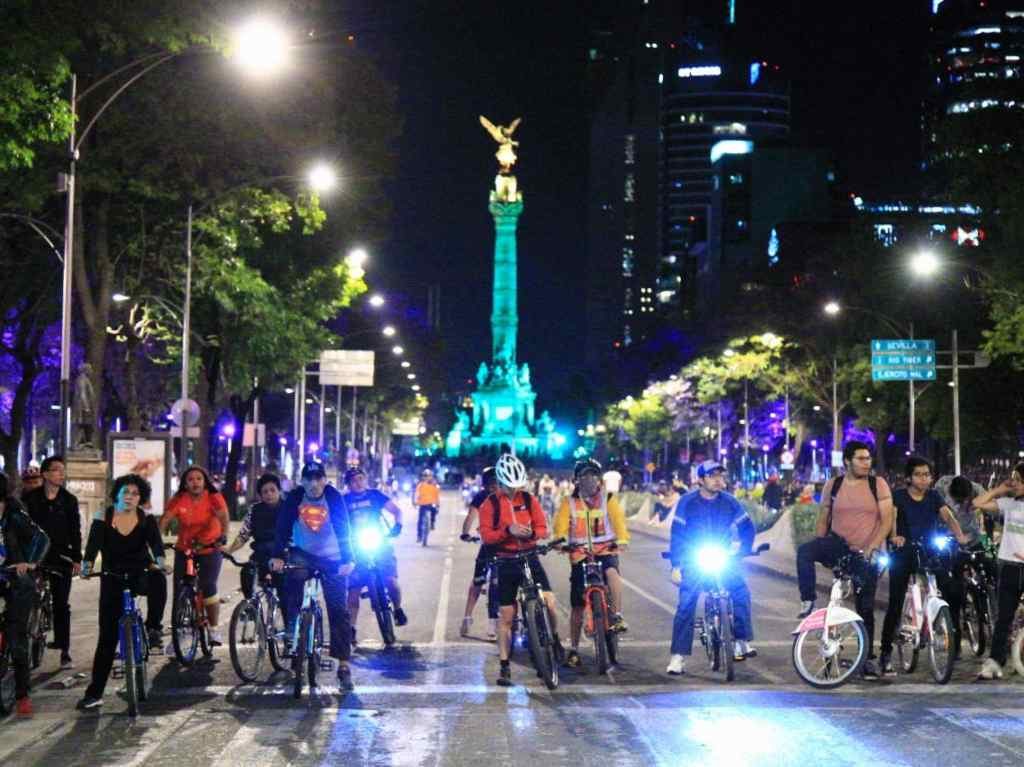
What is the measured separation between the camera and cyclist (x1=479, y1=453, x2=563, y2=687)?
13250mm

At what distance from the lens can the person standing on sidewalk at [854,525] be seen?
1293 centimetres

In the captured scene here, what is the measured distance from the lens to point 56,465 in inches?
577

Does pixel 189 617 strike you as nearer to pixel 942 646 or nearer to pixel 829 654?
pixel 829 654

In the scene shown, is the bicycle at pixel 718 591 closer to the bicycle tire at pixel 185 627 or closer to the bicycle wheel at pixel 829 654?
the bicycle wheel at pixel 829 654

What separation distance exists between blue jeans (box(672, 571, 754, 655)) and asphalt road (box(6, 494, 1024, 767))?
1.10ft

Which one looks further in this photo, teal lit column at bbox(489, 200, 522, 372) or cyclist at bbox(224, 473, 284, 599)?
teal lit column at bbox(489, 200, 522, 372)

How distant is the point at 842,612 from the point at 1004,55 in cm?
16744

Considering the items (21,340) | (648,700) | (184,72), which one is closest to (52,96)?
(184,72)

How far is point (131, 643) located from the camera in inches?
462

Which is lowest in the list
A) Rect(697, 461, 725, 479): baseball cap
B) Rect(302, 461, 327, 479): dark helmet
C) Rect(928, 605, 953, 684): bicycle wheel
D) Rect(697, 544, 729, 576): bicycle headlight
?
Rect(928, 605, 953, 684): bicycle wheel

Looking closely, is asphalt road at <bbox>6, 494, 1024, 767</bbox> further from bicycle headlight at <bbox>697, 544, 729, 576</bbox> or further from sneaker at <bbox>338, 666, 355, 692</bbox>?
bicycle headlight at <bbox>697, 544, 729, 576</bbox>

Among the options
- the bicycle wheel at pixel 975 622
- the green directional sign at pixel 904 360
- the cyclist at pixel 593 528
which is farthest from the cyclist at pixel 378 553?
the green directional sign at pixel 904 360

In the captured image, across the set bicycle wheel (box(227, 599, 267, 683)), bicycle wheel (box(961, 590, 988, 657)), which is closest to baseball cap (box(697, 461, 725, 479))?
bicycle wheel (box(961, 590, 988, 657))

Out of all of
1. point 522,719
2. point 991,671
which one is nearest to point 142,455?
point 522,719
